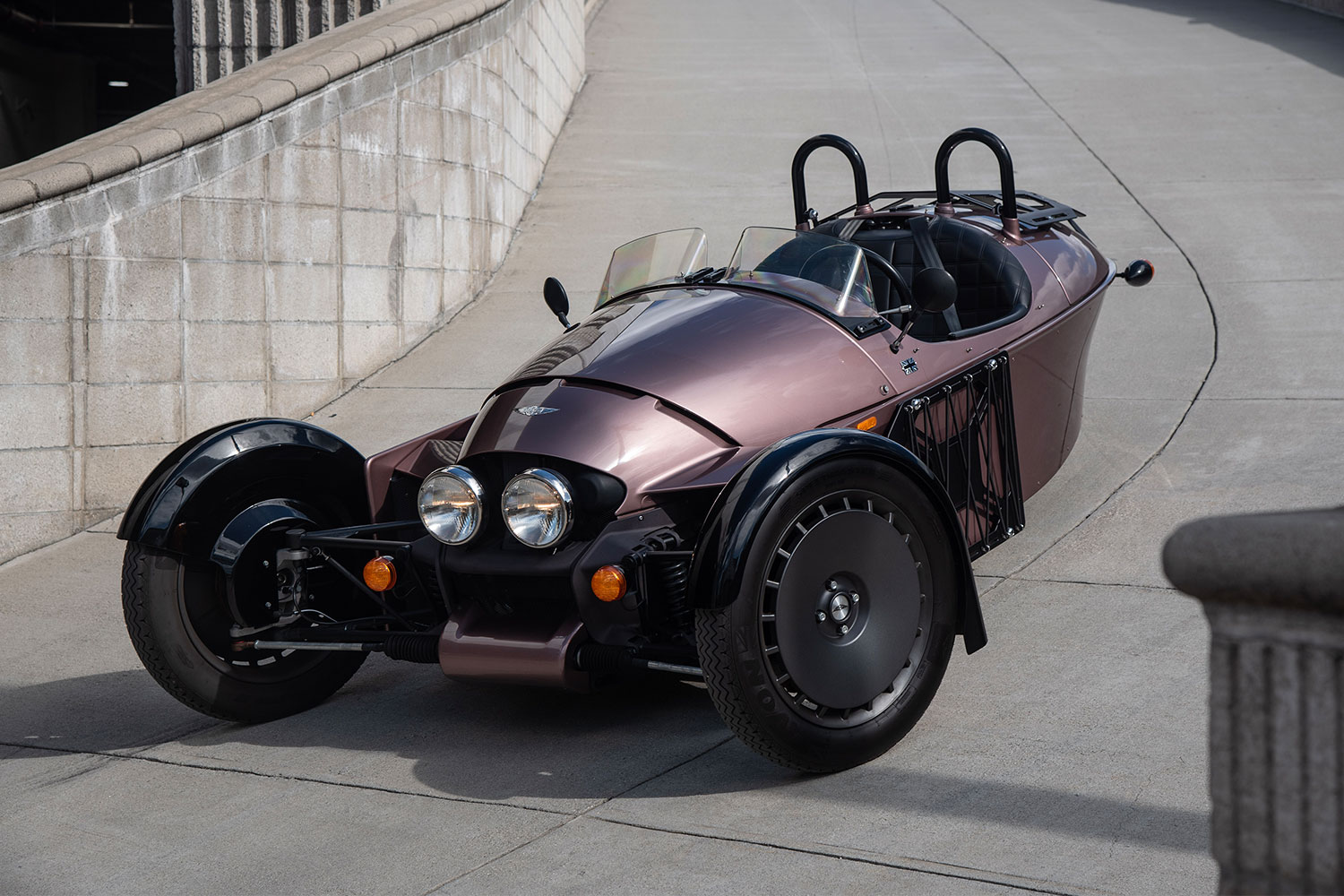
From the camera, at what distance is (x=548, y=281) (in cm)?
546

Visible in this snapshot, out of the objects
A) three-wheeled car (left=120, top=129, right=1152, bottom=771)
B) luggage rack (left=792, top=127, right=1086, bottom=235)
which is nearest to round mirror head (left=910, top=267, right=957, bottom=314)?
three-wheeled car (left=120, top=129, right=1152, bottom=771)

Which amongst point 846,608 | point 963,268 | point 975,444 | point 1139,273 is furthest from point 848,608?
point 1139,273

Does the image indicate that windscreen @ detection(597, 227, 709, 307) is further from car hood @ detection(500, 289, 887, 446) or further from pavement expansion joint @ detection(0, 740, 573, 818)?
pavement expansion joint @ detection(0, 740, 573, 818)

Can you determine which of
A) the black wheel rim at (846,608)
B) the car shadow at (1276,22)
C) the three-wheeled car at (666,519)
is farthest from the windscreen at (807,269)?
the car shadow at (1276,22)

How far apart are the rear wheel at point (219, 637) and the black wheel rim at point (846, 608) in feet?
5.22

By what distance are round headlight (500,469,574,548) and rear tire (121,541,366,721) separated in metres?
1.02

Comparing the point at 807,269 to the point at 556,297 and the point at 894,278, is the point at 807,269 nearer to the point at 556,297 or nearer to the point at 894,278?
the point at 894,278

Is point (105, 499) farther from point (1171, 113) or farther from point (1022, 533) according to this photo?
point (1171, 113)

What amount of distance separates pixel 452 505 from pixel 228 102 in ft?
14.8

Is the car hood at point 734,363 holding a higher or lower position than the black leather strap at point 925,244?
lower

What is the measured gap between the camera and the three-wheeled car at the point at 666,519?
3.62 m

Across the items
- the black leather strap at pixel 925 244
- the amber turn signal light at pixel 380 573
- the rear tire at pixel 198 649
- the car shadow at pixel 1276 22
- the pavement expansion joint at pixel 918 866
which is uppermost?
the car shadow at pixel 1276 22

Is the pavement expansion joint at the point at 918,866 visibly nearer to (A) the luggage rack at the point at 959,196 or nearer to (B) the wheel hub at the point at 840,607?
(B) the wheel hub at the point at 840,607

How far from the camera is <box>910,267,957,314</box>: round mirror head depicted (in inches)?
176
